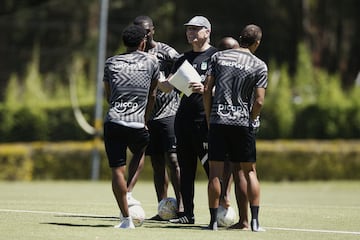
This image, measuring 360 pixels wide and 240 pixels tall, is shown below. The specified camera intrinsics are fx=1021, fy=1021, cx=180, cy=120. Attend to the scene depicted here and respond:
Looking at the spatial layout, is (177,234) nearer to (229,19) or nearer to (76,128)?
(76,128)

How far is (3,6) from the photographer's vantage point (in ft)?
135

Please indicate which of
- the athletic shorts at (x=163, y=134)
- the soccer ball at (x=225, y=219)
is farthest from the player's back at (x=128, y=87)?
the athletic shorts at (x=163, y=134)

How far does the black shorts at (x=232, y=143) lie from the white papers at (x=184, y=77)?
736mm

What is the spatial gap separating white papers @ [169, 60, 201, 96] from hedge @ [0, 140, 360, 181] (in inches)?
647

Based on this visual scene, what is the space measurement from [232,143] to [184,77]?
39.6 inches

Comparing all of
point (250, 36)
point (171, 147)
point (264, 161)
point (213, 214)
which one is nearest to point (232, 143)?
point (213, 214)

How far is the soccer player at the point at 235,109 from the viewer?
36.9 feet

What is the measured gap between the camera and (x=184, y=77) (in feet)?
38.7

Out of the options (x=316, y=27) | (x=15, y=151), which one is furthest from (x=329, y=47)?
(x=15, y=151)

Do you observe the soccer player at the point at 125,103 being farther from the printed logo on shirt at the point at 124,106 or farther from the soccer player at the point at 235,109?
the soccer player at the point at 235,109

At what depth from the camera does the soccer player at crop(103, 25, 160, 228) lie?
11.3 metres

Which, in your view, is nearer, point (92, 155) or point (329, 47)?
point (92, 155)

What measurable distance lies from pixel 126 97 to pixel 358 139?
67.6 ft

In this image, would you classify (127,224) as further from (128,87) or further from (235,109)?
(235,109)
